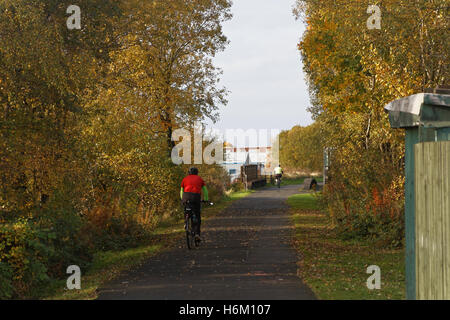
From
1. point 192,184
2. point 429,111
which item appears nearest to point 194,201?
point 192,184

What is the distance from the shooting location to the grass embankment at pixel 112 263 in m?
10.8

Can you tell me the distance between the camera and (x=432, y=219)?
7.39 meters

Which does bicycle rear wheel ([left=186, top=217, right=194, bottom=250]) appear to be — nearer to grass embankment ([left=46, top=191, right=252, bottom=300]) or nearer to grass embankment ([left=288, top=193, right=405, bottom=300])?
grass embankment ([left=46, top=191, right=252, bottom=300])

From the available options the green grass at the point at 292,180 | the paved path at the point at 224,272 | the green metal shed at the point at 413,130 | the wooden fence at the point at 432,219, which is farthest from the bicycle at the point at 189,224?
the green grass at the point at 292,180

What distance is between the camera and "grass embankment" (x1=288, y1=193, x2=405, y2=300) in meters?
10.2

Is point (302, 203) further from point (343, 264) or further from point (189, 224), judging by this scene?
point (343, 264)

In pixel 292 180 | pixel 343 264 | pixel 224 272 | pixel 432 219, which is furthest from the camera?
pixel 292 180

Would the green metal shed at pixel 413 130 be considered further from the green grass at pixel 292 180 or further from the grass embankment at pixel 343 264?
the green grass at pixel 292 180

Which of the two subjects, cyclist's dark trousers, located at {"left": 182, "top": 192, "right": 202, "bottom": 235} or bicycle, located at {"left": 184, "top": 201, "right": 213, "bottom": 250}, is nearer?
bicycle, located at {"left": 184, "top": 201, "right": 213, "bottom": 250}

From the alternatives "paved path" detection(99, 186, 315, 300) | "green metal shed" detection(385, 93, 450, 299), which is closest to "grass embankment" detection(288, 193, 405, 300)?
"paved path" detection(99, 186, 315, 300)

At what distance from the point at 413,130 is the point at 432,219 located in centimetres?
243

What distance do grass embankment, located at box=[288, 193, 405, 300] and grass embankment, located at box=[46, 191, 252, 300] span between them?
3.47 m

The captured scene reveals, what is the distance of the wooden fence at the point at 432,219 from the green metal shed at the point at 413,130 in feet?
1.87

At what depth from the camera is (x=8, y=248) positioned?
36.7 feet
